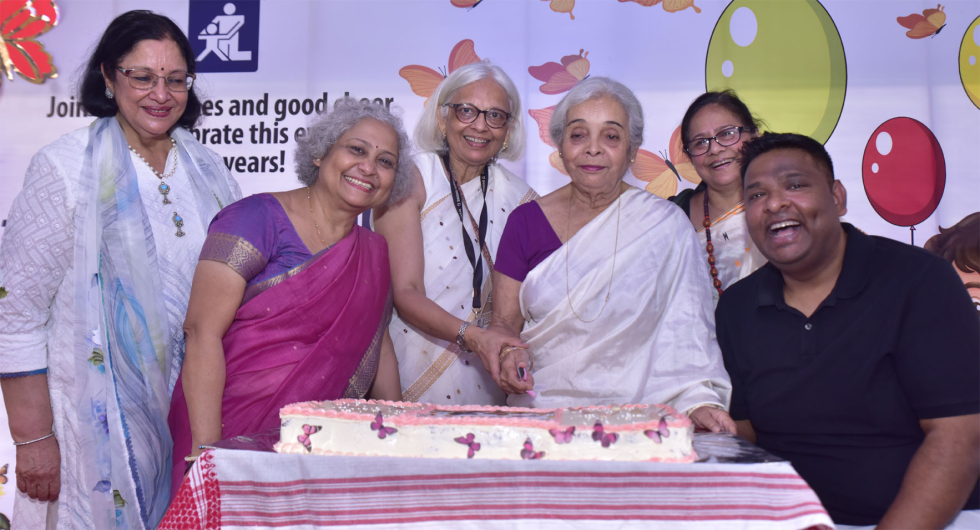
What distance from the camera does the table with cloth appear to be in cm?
132

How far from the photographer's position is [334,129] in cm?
225

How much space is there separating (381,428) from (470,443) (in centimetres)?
21

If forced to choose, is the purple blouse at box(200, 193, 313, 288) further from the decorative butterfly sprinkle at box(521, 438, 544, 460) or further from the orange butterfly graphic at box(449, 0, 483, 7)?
the orange butterfly graphic at box(449, 0, 483, 7)

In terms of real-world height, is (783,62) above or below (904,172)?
above

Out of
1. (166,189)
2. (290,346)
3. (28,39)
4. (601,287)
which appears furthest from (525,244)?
(28,39)

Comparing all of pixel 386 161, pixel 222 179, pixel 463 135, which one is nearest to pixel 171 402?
pixel 222 179

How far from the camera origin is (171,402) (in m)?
2.26

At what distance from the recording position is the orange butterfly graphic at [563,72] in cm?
370

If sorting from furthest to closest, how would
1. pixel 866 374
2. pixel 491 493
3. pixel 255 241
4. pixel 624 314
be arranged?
1. pixel 624 314
2. pixel 255 241
3. pixel 866 374
4. pixel 491 493

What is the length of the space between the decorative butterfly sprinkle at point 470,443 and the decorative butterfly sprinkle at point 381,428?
0.52ft

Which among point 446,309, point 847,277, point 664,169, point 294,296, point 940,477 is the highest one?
point 664,169

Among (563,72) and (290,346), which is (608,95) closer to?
(290,346)

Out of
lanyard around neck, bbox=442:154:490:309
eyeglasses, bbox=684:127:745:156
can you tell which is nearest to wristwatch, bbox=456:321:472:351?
lanyard around neck, bbox=442:154:490:309

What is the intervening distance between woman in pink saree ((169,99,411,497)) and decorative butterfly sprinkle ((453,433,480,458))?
74 cm
